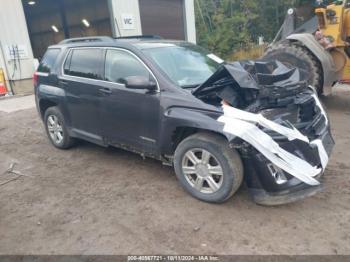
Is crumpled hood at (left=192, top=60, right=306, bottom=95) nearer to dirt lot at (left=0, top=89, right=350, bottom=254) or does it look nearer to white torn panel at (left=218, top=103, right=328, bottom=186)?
white torn panel at (left=218, top=103, right=328, bottom=186)

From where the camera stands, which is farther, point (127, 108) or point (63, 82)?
point (63, 82)

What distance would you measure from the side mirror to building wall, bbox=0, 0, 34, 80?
9715 millimetres

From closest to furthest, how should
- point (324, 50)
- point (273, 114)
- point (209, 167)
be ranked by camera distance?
1. point (273, 114)
2. point (209, 167)
3. point (324, 50)

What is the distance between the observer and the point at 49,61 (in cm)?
552

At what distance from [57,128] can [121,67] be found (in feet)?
6.41

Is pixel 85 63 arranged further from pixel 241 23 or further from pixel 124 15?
pixel 241 23

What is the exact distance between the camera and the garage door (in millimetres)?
14367

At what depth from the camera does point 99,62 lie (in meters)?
4.58

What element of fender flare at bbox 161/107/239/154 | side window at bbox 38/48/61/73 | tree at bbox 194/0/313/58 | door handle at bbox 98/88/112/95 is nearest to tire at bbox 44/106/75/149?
side window at bbox 38/48/61/73

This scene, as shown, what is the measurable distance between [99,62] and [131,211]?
7.12 feet

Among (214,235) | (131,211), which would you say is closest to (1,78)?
(131,211)

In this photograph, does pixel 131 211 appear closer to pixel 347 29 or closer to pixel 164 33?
pixel 347 29

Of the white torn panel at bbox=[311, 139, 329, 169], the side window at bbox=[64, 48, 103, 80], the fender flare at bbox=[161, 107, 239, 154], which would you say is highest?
the side window at bbox=[64, 48, 103, 80]

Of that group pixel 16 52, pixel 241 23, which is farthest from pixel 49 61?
pixel 241 23
